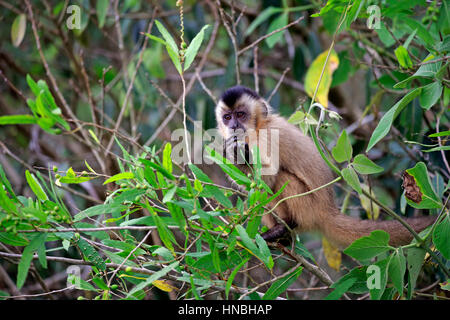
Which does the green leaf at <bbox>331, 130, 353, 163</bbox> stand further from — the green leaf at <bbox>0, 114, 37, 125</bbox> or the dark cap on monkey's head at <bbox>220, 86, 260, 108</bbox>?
the dark cap on monkey's head at <bbox>220, 86, 260, 108</bbox>

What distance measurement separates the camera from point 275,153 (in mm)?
3666

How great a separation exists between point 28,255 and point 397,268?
1.70 meters

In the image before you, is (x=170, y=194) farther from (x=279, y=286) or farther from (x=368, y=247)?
(x=368, y=247)

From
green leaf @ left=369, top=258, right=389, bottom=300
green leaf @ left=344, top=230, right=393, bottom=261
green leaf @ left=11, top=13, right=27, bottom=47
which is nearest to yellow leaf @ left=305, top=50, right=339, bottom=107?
green leaf @ left=344, top=230, right=393, bottom=261

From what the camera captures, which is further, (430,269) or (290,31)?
(290,31)

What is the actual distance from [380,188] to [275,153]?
1813 mm

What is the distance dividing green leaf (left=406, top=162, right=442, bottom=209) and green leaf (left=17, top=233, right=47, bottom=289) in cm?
178

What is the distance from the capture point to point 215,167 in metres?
4.52

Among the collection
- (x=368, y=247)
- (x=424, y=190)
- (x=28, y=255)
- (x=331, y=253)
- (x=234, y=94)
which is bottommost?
(x=331, y=253)

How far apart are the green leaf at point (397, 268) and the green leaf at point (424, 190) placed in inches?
10.6

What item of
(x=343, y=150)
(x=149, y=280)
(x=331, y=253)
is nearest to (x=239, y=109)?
(x=331, y=253)

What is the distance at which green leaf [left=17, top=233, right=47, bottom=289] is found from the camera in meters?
2.01
